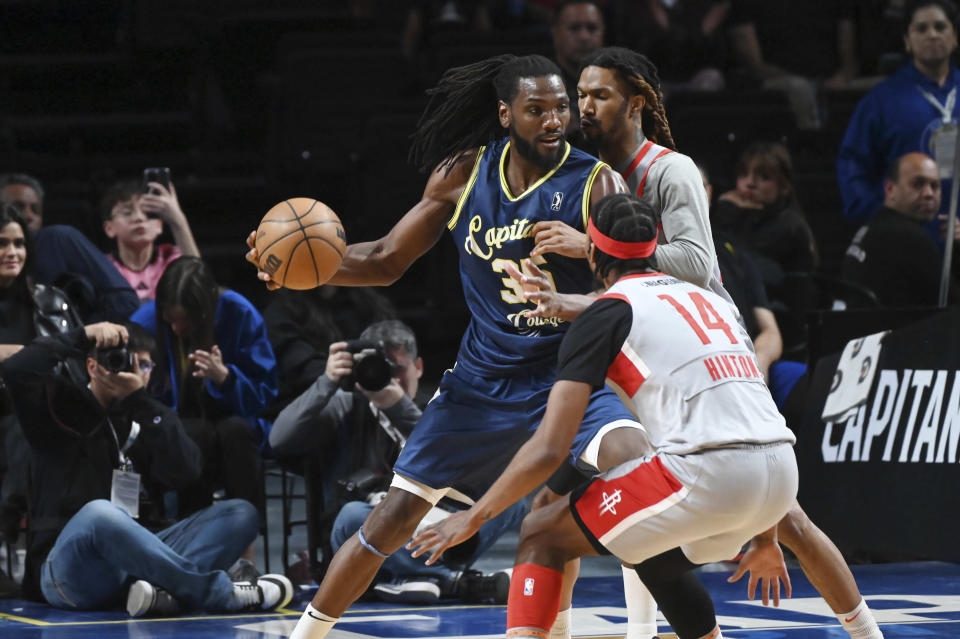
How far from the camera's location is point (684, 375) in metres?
3.70

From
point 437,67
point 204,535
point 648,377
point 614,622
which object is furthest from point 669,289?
point 437,67

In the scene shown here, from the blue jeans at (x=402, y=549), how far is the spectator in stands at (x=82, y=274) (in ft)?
5.24

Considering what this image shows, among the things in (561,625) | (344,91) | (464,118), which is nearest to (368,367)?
(464,118)

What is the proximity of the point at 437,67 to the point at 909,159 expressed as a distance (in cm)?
361

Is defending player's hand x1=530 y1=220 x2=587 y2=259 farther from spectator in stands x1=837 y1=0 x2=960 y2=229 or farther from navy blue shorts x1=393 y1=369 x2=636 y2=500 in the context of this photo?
spectator in stands x1=837 y1=0 x2=960 y2=229

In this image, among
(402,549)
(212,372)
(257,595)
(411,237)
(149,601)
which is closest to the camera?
(411,237)

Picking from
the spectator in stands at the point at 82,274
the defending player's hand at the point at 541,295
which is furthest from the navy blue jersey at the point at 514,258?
the spectator in stands at the point at 82,274

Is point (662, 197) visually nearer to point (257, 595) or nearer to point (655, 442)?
point (655, 442)

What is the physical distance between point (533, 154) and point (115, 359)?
2331mm

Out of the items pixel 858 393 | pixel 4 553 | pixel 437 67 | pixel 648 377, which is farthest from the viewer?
pixel 437 67

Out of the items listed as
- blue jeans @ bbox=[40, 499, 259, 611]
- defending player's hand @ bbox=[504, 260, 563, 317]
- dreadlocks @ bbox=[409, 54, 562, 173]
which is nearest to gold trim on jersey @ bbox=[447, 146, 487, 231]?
dreadlocks @ bbox=[409, 54, 562, 173]

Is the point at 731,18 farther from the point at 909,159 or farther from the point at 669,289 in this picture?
the point at 669,289

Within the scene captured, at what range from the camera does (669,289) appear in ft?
12.5

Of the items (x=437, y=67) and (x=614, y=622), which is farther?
(x=437, y=67)
